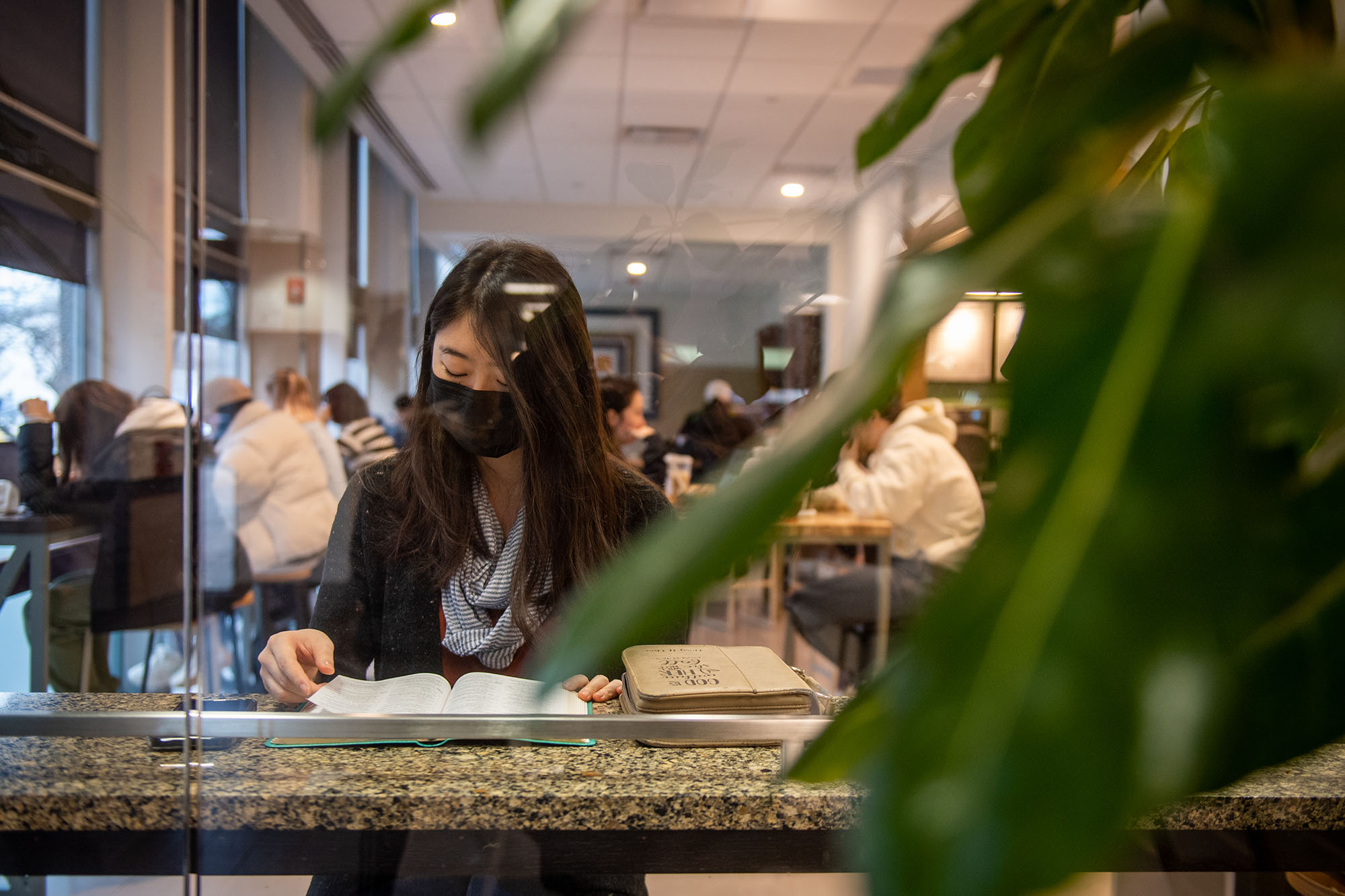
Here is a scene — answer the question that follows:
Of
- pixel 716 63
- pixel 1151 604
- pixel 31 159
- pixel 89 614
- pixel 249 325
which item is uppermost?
pixel 716 63

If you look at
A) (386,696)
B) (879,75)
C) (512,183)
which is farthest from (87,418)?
(879,75)

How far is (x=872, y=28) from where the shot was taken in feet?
3.62

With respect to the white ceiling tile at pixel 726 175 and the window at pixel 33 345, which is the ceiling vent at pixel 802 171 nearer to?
the white ceiling tile at pixel 726 175

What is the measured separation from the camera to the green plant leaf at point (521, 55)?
0.44 ft

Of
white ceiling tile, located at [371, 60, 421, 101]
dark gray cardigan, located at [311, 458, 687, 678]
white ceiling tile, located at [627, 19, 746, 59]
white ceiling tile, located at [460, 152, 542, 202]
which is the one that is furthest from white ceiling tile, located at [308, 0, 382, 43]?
dark gray cardigan, located at [311, 458, 687, 678]

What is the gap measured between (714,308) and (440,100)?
17.3 inches

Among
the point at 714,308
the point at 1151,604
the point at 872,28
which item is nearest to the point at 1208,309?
the point at 1151,604

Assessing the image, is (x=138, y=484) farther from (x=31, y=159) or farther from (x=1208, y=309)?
(x=1208, y=309)

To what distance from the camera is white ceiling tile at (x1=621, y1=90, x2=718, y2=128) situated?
1.15 m

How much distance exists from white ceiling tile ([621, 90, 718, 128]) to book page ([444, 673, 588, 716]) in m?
0.75

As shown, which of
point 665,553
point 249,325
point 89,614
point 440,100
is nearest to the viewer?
point 665,553

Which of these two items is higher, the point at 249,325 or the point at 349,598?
the point at 249,325

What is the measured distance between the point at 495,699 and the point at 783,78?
888 mm

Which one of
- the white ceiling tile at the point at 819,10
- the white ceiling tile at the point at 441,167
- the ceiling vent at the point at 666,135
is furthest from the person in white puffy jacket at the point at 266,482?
the white ceiling tile at the point at 819,10
